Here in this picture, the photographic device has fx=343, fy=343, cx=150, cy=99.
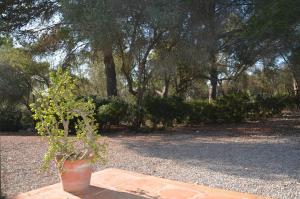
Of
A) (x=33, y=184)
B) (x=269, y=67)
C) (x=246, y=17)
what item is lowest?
(x=33, y=184)

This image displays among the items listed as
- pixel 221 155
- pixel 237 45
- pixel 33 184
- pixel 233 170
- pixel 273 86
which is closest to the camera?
pixel 33 184

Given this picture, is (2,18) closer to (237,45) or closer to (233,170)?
(237,45)

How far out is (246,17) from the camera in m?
10.8

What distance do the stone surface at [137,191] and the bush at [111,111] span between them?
6189mm

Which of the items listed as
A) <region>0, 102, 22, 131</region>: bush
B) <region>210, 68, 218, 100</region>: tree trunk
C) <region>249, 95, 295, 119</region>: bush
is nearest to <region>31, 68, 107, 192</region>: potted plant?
<region>0, 102, 22, 131</region>: bush

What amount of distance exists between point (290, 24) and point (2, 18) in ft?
29.4

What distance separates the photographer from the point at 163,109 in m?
11.0

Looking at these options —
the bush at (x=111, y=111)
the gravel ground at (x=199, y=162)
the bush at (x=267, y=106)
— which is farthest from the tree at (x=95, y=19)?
the bush at (x=267, y=106)

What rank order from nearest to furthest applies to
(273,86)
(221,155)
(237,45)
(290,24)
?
1. (221,155)
2. (290,24)
3. (237,45)
4. (273,86)

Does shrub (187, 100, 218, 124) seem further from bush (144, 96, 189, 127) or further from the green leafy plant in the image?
the green leafy plant

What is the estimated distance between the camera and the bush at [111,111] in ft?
34.7

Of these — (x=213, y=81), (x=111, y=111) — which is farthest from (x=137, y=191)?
(x=213, y=81)

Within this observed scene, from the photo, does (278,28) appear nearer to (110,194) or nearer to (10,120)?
(110,194)

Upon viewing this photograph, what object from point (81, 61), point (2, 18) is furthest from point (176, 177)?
point (2, 18)
